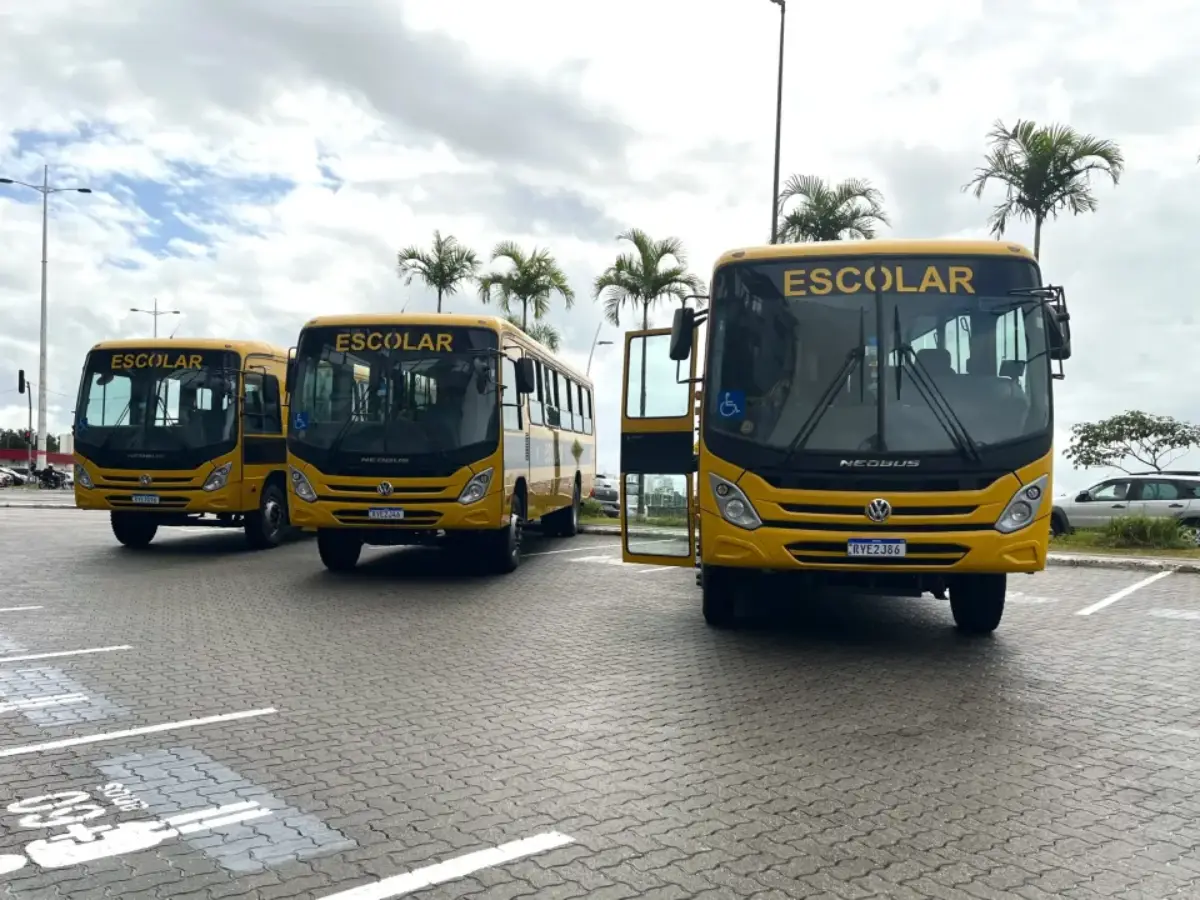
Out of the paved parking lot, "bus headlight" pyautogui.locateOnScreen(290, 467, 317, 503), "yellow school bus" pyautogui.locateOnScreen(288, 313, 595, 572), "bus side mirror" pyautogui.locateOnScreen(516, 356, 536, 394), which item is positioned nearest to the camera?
the paved parking lot

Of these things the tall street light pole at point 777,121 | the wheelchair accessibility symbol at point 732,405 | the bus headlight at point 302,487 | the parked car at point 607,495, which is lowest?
the parked car at point 607,495

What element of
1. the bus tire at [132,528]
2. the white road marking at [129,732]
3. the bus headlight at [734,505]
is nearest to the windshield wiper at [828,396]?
the bus headlight at [734,505]

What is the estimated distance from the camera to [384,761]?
5.29 meters

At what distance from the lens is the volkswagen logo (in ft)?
26.1

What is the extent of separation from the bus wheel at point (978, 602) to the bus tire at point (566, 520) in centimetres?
1009

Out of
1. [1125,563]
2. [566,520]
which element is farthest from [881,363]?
[566,520]

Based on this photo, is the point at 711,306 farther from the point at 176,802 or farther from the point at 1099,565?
the point at 1099,565

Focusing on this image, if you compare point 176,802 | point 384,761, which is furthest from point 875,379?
point 176,802

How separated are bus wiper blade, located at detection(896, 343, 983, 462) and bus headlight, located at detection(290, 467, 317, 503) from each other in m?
6.96

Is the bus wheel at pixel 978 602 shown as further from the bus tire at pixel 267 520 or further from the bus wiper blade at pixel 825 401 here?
the bus tire at pixel 267 520

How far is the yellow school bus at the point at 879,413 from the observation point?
7953 mm

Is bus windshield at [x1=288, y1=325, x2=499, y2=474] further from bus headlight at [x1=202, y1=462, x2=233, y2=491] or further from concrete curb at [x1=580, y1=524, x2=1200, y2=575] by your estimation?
concrete curb at [x1=580, y1=524, x2=1200, y2=575]

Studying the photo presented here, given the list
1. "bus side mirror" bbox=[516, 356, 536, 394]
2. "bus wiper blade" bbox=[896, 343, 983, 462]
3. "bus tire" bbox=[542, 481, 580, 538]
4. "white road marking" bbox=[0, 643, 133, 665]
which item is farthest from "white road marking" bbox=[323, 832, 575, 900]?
"bus tire" bbox=[542, 481, 580, 538]

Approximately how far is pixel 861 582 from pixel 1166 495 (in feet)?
48.4
